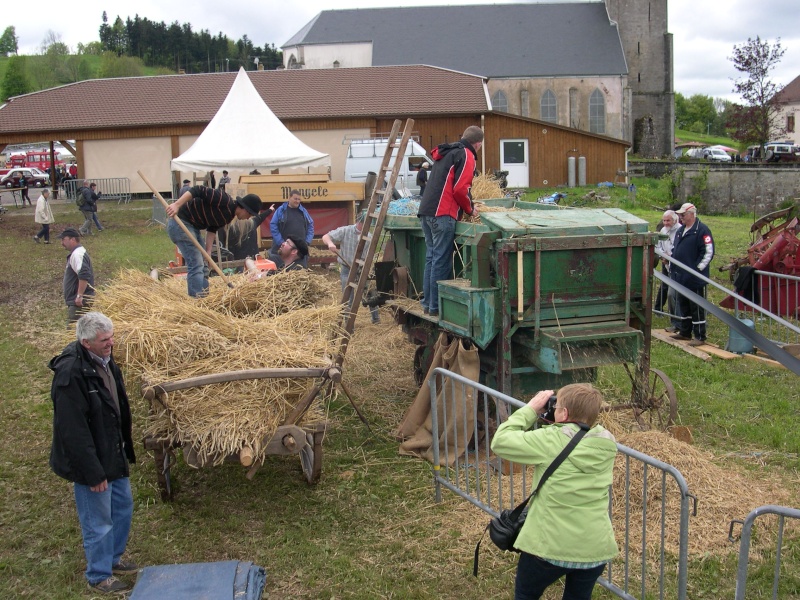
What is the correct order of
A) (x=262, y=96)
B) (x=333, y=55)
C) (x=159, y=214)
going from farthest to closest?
(x=333, y=55), (x=262, y=96), (x=159, y=214)

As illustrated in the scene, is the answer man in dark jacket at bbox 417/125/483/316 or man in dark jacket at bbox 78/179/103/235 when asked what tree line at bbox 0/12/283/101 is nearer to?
man in dark jacket at bbox 78/179/103/235

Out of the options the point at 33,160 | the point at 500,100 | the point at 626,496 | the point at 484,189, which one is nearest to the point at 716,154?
the point at 500,100

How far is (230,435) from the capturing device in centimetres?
501

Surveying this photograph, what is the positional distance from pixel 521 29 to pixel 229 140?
1612 inches

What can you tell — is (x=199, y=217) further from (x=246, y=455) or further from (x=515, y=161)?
(x=515, y=161)

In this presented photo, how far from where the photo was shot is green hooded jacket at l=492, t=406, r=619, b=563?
3459 mm

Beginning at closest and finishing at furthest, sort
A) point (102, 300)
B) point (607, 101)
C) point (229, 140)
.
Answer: point (102, 300) < point (229, 140) < point (607, 101)

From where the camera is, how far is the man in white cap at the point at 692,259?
1027 centimetres

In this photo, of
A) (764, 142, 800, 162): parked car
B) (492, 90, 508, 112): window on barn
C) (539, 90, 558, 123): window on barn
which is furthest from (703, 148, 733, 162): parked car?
(492, 90, 508, 112): window on barn

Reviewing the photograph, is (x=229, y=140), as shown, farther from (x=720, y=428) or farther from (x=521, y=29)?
(x=521, y=29)

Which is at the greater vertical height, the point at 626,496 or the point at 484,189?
the point at 484,189

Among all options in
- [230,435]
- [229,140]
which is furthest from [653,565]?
[229,140]

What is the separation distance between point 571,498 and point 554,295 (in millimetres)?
2928

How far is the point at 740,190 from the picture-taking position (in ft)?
105
